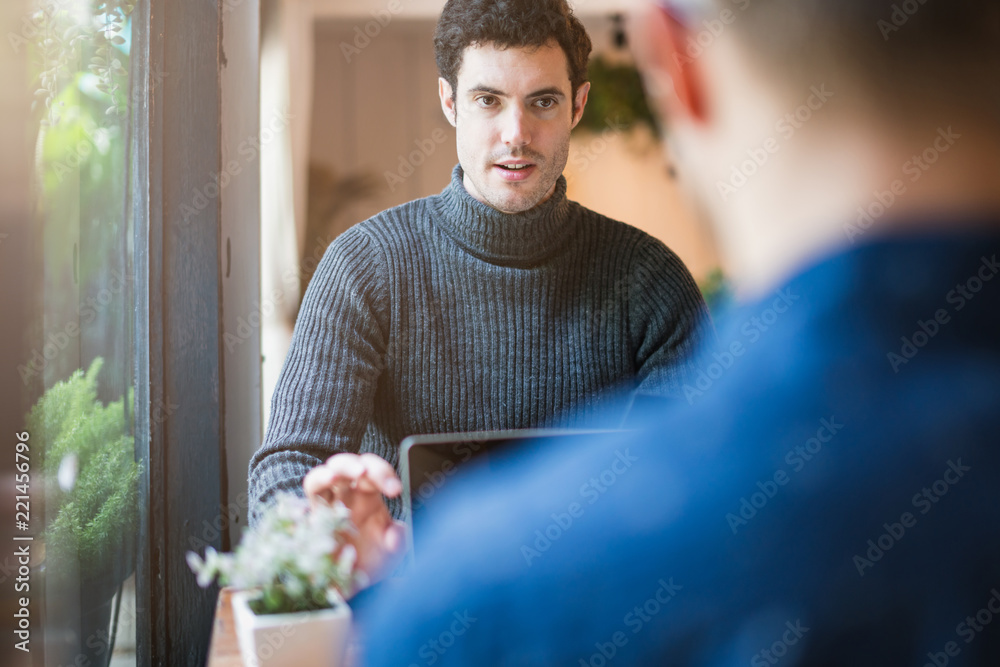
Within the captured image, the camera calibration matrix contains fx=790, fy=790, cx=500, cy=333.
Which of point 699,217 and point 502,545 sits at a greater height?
point 699,217

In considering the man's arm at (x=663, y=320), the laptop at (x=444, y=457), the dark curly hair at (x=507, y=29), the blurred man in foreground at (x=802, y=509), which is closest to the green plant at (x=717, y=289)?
the man's arm at (x=663, y=320)

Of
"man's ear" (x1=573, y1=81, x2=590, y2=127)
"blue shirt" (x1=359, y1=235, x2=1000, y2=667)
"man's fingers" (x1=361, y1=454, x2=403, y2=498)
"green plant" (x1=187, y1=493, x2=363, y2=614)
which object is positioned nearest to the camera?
"blue shirt" (x1=359, y1=235, x2=1000, y2=667)

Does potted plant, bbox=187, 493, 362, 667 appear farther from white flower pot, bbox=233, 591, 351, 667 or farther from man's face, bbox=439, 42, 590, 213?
man's face, bbox=439, 42, 590, 213

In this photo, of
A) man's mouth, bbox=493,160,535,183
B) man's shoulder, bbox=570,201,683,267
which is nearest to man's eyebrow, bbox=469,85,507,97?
man's mouth, bbox=493,160,535,183

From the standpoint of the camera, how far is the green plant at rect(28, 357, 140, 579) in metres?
0.99

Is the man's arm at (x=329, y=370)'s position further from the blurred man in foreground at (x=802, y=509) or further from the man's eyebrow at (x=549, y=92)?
the blurred man in foreground at (x=802, y=509)

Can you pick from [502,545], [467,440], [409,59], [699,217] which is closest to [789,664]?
[502,545]

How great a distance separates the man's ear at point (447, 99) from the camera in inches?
49.7

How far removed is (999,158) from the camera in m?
0.59

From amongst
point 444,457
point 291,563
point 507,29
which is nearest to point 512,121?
point 507,29

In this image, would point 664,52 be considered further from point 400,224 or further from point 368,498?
point 368,498

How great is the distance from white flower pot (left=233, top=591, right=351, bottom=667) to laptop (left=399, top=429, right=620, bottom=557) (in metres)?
0.09

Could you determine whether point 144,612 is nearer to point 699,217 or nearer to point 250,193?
point 250,193

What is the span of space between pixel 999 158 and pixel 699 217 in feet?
2.59
